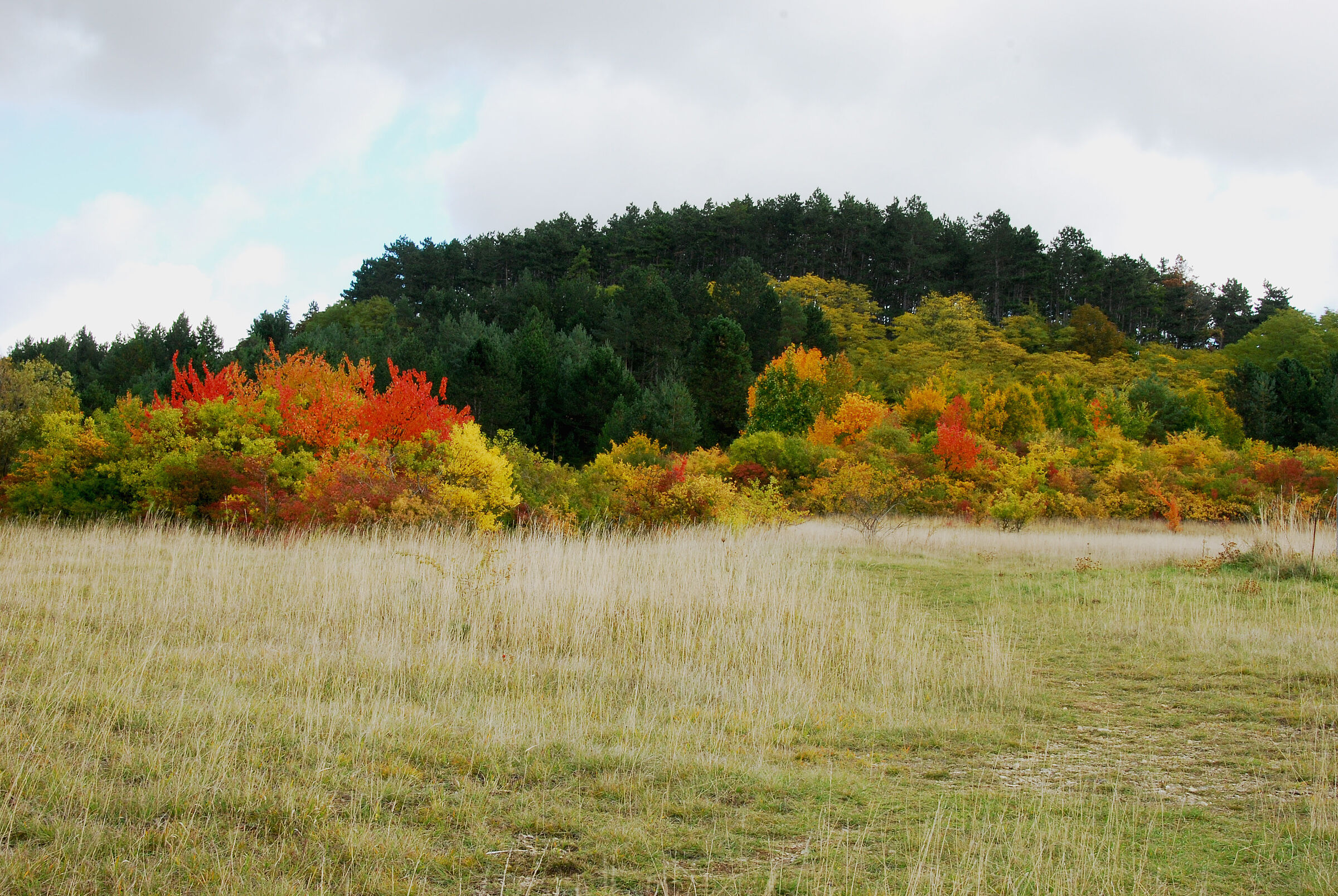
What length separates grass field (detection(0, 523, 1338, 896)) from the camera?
12.3ft

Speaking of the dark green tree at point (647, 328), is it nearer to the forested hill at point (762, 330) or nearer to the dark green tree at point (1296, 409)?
the forested hill at point (762, 330)

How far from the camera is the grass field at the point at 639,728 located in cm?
376

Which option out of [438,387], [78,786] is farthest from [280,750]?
[438,387]

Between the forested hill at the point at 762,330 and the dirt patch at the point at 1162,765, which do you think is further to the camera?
the forested hill at the point at 762,330

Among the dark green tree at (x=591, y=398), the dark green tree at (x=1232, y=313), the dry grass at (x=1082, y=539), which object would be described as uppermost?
the dark green tree at (x=1232, y=313)

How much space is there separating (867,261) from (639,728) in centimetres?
7105

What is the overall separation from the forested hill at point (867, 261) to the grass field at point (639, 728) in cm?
5710

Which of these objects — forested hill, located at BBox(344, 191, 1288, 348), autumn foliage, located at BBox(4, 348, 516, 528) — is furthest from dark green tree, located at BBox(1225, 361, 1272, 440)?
autumn foliage, located at BBox(4, 348, 516, 528)

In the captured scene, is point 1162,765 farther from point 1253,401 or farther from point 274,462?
point 1253,401

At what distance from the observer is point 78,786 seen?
4.12m

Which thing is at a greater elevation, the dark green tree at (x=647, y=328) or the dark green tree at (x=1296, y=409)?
the dark green tree at (x=647, y=328)

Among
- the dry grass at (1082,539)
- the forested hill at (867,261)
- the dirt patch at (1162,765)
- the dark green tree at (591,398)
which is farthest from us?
the forested hill at (867,261)

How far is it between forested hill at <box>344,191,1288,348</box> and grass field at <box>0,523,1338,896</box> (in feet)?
187

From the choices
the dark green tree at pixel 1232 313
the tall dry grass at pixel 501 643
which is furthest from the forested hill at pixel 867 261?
the tall dry grass at pixel 501 643
